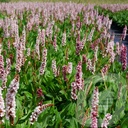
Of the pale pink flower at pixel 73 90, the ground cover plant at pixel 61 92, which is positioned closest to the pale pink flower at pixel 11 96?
the ground cover plant at pixel 61 92

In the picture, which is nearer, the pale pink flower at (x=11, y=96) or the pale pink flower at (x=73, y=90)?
the pale pink flower at (x=11, y=96)

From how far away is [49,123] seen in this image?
12.6ft

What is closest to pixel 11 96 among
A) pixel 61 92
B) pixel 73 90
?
pixel 73 90

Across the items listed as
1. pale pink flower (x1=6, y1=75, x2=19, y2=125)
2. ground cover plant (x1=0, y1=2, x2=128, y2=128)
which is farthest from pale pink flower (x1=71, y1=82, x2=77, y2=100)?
pale pink flower (x1=6, y1=75, x2=19, y2=125)

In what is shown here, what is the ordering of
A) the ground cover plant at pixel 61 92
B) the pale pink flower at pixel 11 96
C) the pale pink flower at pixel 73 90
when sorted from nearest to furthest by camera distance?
the pale pink flower at pixel 11 96 < the ground cover plant at pixel 61 92 < the pale pink flower at pixel 73 90

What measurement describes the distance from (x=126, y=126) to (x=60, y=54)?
3382 millimetres

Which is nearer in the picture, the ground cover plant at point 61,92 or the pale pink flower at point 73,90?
the ground cover plant at point 61,92

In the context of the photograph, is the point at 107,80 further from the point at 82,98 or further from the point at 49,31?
the point at 49,31

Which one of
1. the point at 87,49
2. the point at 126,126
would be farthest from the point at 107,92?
the point at 87,49

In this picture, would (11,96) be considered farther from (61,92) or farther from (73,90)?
(61,92)

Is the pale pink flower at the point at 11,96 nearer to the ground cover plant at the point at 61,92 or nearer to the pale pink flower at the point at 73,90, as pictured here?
the ground cover plant at the point at 61,92

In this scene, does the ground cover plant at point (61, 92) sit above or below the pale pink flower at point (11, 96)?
below

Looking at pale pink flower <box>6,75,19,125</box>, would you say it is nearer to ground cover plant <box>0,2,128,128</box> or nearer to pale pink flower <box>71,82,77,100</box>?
ground cover plant <box>0,2,128,128</box>

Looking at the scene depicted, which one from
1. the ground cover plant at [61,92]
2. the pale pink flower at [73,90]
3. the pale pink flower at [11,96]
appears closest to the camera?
the pale pink flower at [11,96]
